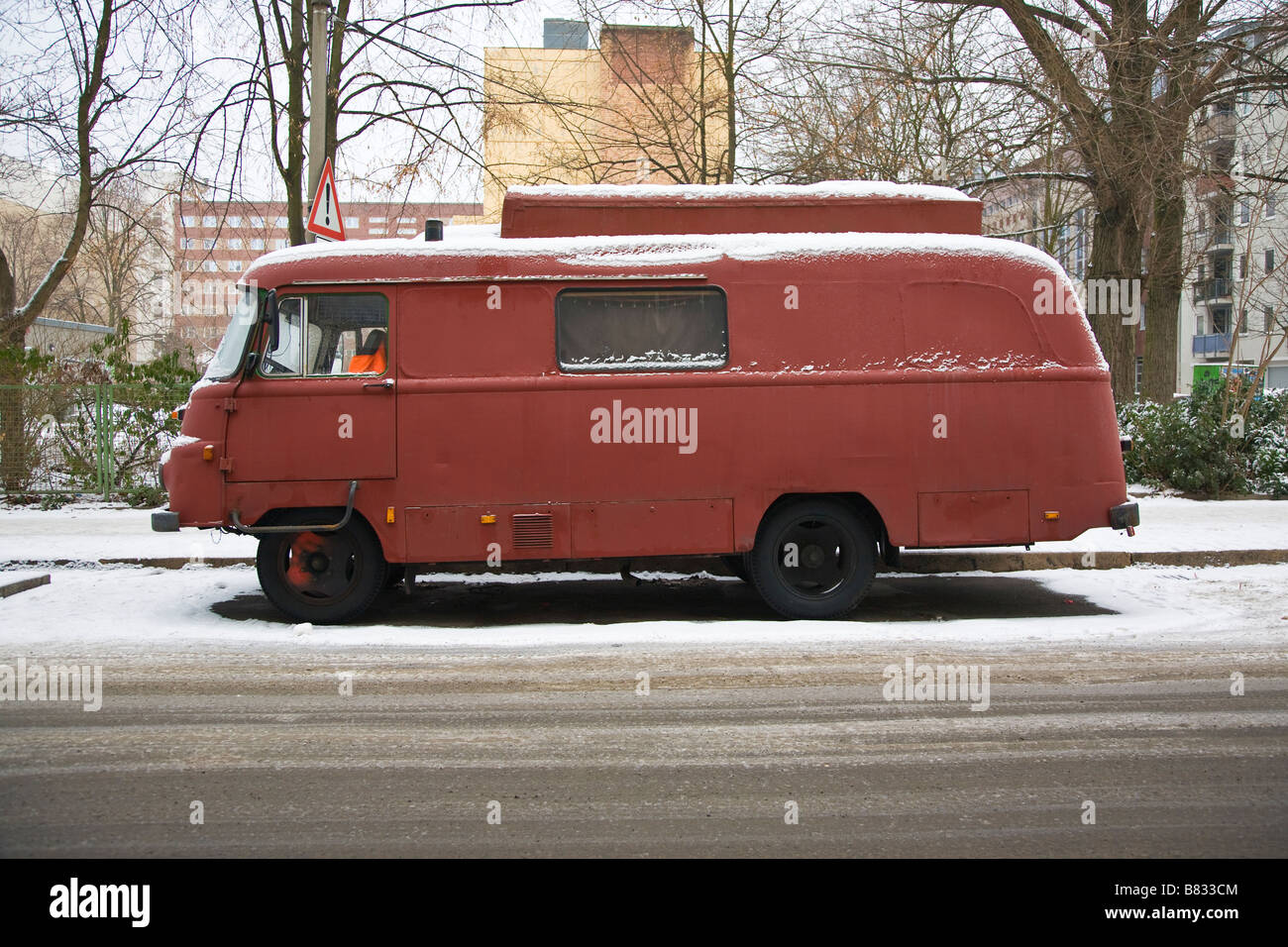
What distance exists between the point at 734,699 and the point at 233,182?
14.6 metres

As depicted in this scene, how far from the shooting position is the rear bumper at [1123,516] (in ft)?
26.1

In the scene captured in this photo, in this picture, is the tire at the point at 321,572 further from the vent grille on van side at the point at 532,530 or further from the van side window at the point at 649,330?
the van side window at the point at 649,330

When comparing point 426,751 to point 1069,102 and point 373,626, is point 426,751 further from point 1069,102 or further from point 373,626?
point 1069,102

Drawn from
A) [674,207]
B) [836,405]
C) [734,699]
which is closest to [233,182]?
[674,207]

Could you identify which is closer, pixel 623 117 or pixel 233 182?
pixel 233 182

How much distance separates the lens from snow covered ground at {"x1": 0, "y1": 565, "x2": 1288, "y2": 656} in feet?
23.2

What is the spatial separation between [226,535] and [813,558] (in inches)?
310

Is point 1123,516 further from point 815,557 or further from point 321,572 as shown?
point 321,572

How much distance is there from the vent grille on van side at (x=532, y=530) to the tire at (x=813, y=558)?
1.64m

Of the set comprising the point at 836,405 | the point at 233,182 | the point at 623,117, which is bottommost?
the point at 836,405

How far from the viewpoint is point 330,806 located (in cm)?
412

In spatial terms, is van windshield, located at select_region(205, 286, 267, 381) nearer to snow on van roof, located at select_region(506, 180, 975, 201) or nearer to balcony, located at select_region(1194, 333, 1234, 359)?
snow on van roof, located at select_region(506, 180, 975, 201)

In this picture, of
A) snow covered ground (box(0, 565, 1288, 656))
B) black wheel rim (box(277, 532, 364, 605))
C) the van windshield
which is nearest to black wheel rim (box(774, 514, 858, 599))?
snow covered ground (box(0, 565, 1288, 656))
